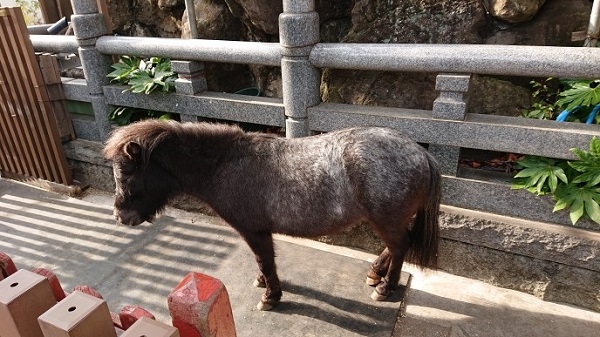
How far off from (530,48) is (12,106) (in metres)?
6.34

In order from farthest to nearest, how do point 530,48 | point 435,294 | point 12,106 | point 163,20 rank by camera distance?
point 163,20
point 12,106
point 435,294
point 530,48

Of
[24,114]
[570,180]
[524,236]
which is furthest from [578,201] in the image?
[24,114]

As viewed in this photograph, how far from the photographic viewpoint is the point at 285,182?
3463mm

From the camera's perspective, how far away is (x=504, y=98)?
457 centimetres

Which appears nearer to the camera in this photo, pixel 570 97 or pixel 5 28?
pixel 570 97

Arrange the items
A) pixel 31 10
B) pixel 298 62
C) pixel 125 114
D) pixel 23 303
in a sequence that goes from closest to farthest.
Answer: pixel 23 303 < pixel 298 62 < pixel 125 114 < pixel 31 10

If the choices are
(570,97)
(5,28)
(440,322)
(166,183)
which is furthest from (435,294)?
(5,28)

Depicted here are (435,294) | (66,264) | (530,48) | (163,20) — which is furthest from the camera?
(163,20)

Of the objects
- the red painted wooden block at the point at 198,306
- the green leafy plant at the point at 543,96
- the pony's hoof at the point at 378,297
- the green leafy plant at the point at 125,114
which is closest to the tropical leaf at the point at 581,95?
the green leafy plant at the point at 543,96

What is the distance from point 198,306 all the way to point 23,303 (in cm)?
63

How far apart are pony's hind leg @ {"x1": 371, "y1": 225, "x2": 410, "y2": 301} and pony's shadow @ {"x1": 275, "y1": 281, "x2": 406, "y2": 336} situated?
0.09 metres

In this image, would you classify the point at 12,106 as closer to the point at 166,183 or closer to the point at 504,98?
the point at 166,183

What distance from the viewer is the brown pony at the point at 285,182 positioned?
327cm

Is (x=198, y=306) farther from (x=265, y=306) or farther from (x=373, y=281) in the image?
(x=373, y=281)
